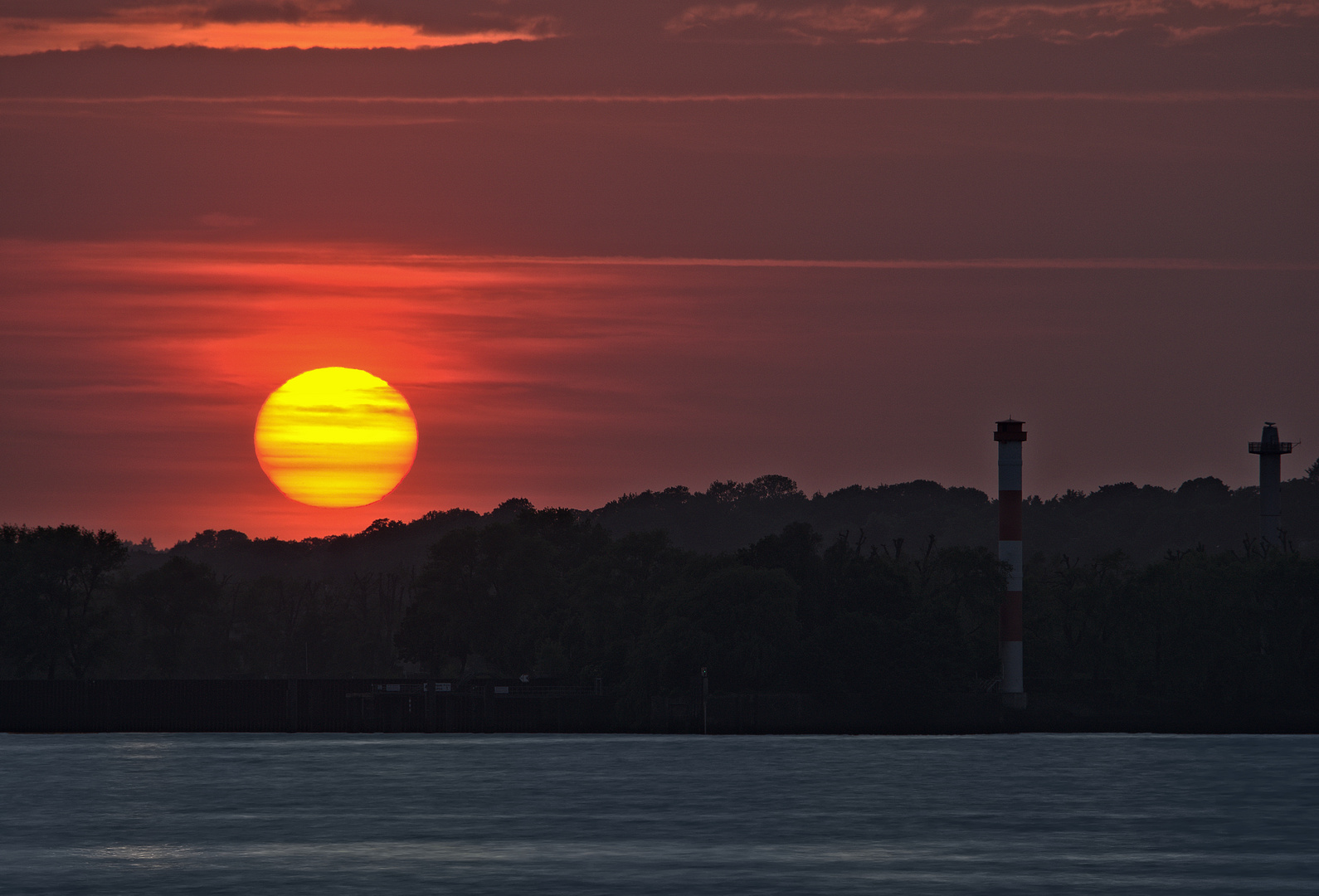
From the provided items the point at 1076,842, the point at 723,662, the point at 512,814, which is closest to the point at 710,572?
the point at 723,662

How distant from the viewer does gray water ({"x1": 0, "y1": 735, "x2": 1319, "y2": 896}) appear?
7088cm

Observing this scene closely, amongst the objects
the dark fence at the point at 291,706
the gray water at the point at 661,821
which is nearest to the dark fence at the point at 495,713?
the dark fence at the point at 291,706

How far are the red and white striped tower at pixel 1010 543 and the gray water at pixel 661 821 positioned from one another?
18.3 m

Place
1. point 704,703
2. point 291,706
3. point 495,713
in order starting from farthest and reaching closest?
point 291,706, point 495,713, point 704,703

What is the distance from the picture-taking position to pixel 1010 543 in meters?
176

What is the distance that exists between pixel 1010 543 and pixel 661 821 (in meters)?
89.7

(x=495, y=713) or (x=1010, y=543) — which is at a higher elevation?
(x=1010, y=543)

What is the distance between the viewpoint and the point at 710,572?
598 ft

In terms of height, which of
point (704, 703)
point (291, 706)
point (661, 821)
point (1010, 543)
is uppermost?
point (1010, 543)

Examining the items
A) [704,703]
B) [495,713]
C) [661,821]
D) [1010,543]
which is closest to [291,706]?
[495,713]

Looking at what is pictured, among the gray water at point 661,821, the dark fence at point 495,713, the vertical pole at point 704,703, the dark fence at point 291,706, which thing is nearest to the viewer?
the gray water at point 661,821

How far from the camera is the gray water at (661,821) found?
70875 mm

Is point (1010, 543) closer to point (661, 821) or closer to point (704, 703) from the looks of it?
point (704, 703)

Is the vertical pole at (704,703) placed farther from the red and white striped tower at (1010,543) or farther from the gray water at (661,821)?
the red and white striped tower at (1010,543)
